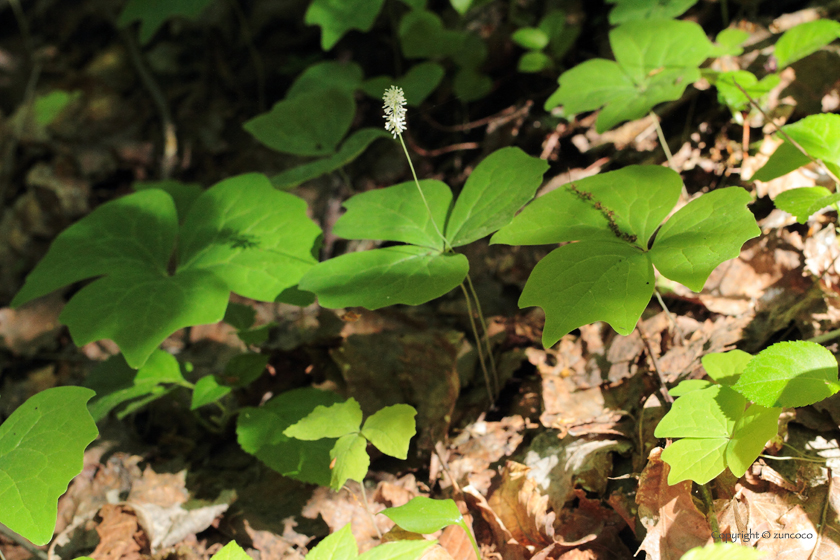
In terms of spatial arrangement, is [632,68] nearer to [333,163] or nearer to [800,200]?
[800,200]

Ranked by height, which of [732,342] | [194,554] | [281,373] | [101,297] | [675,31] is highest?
[675,31]

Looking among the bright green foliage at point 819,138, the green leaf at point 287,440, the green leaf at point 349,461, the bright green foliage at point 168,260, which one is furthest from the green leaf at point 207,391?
the bright green foliage at point 819,138

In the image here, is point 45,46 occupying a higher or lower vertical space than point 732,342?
higher

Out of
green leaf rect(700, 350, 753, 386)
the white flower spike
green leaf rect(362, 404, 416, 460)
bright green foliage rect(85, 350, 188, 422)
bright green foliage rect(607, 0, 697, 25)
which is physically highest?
bright green foliage rect(607, 0, 697, 25)

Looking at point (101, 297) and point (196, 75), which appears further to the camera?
point (196, 75)

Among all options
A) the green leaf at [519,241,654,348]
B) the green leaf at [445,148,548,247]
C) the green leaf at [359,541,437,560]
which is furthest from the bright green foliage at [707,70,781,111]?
the green leaf at [359,541,437,560]

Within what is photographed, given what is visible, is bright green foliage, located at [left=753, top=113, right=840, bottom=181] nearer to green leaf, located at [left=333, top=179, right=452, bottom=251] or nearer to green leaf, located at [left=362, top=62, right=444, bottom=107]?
green leaf, located at [left=333, top=179, right=452, bottom=251]

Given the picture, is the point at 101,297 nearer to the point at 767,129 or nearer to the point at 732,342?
the point at 732,342

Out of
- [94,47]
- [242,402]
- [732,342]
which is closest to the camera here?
[732,342]

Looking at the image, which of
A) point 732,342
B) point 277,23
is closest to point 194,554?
point 732,342
